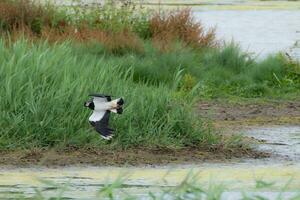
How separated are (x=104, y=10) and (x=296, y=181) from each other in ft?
27.6

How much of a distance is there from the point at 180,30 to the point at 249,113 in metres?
3.95

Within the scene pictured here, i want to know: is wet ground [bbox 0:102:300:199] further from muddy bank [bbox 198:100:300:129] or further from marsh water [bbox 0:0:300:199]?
muddy bank [bbox 198:100:300:129]

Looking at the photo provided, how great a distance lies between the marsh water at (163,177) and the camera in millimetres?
9164

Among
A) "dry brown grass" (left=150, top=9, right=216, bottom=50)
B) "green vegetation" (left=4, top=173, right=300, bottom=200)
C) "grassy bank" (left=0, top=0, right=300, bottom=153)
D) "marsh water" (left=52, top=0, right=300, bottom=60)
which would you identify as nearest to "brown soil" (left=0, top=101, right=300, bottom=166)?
"grassy bank" (left=0, top=0, right=300, bottom=153)

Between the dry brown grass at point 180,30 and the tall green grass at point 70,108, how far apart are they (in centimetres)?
538

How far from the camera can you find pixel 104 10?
18.0 m

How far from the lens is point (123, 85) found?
11.9 metres

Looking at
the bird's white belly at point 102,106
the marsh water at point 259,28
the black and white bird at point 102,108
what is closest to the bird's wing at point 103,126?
the black and white bird at point 102,108

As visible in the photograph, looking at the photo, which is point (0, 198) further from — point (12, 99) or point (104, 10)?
point (104, 10)

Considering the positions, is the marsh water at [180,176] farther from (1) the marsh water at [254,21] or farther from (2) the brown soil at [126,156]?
(1) the marsh water at [254,21]

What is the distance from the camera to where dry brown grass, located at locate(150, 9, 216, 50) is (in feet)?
57.4

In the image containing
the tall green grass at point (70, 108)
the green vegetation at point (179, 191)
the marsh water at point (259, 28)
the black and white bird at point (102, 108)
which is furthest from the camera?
the marsh water at point (259, 28)

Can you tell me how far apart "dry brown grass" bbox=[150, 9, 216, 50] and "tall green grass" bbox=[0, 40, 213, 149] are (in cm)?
538

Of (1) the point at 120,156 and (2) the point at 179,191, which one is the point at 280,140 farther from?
(2) the point at 179,191
